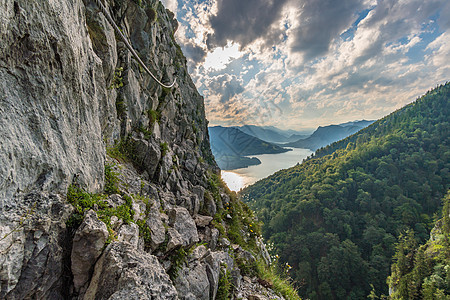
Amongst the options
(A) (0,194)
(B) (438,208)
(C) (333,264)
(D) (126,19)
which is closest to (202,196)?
(A) (0,194)

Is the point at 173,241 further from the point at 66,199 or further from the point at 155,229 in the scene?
the point at 66,199

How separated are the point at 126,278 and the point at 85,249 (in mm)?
855

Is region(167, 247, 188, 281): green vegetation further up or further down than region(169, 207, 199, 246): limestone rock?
further down

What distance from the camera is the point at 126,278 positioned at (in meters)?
2.43

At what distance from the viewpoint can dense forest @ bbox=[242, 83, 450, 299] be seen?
58.2 metres

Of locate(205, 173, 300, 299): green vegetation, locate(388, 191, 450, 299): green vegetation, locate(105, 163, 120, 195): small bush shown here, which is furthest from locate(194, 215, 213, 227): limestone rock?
locate(388, 191, 450, 299): green vegetation

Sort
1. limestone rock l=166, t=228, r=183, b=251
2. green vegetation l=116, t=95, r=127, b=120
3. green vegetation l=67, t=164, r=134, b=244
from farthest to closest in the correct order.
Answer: green vegetation l=116, t=95, r=127, b=120, limestone rock l=166, t=228, r=183, b=251, green vegetation l=67, t=164, r=134, b=244

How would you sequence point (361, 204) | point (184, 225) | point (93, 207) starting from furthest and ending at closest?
point (361, 204)
point (184, 225)
point (93, 207)

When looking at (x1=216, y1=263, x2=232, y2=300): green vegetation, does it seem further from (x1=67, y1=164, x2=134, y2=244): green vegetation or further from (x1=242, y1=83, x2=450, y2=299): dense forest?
(x1=242, y1=83, x2=450, y2=299): dense forest

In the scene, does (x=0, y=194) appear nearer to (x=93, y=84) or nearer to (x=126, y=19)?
(x=93, y=84)

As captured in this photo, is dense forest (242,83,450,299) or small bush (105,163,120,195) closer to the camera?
small bush (105,163,120,195)

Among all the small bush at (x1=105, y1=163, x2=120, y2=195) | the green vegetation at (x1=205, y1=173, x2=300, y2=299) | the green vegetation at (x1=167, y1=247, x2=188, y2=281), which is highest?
the small bush at (x1=105, y1=163, x2=120, y2=195)

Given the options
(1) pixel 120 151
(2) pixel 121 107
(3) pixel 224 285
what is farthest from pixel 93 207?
(2) pixel 121 107

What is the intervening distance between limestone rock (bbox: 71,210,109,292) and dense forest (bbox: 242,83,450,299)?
38845 mm
